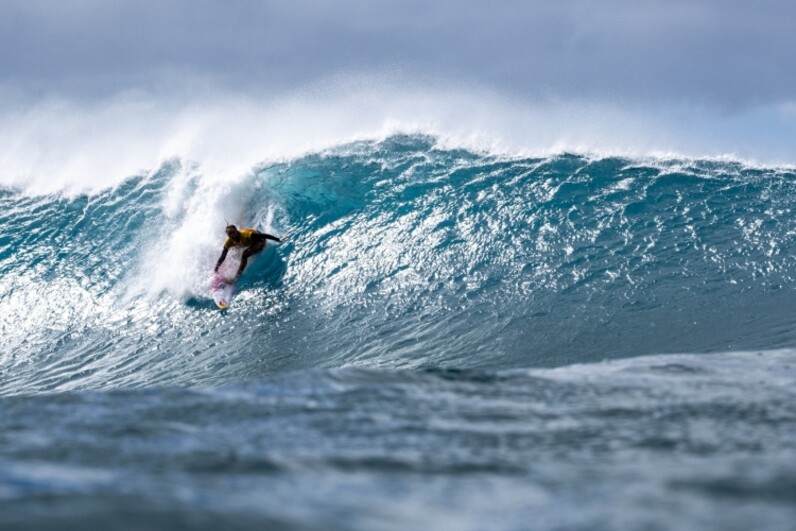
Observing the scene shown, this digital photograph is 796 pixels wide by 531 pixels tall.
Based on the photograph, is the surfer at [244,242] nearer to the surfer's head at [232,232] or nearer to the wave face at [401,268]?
the surfer's head at [232,232]

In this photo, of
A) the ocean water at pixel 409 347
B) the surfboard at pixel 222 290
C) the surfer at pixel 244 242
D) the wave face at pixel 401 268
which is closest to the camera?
the ocean water at pixel 409 347

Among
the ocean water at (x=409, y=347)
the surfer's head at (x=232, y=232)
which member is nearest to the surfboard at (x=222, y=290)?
the ocean water at (x=409, y=347)

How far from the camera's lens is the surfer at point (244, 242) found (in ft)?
44.4

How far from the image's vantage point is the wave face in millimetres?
10047

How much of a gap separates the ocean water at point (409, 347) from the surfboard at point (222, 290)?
0.17 metres

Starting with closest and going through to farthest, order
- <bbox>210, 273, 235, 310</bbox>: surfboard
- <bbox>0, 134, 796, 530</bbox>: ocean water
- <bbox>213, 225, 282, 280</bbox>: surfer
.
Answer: <bbox>0, 134, 796, 530</bbox>: ocean water → <bbox>210, 273, 235, 310</bbox>: surfboard → <bbox>213, 225, 282, 280</bbox>: surfer

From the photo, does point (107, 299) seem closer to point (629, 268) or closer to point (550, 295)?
point (550, 295)

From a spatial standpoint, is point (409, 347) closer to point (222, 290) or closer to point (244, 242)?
point (222, 290)

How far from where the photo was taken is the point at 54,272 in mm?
15867

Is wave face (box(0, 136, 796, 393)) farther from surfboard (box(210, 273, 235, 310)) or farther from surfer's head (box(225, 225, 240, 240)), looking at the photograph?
surfer's head (box(225, 225, 240, 240))

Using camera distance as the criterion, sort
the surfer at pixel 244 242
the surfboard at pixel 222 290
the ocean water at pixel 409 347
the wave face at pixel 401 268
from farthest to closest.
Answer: the surfer at pixel 244 242 < the surfboard at pixel 222 290 < the wave face at pixel 401 268 < the ocean water at pixel 409 347

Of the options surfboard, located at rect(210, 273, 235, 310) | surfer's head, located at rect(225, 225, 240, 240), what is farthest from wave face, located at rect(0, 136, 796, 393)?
surfer's head, located at rect(225, 225, 240, 240)

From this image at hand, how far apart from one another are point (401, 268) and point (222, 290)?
10.2ft

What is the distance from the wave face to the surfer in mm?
267
